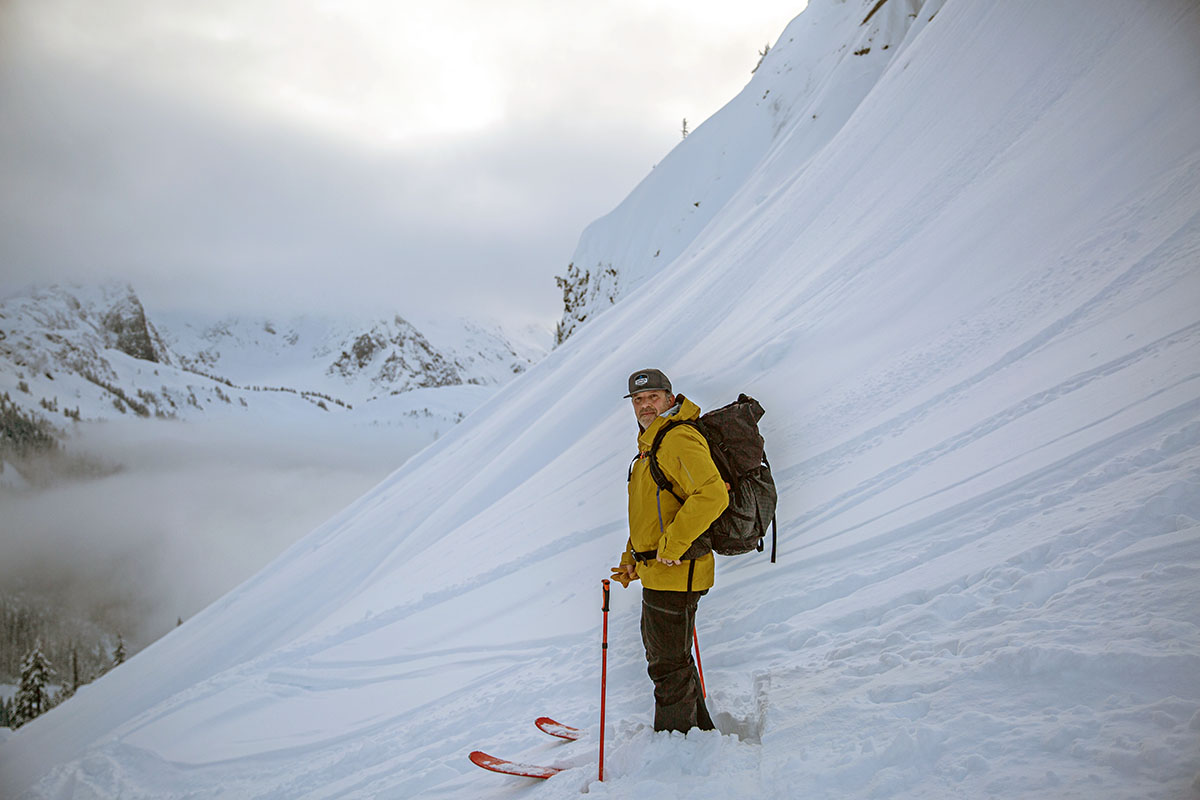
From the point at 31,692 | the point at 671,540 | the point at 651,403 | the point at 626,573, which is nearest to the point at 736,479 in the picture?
the point at 671,540

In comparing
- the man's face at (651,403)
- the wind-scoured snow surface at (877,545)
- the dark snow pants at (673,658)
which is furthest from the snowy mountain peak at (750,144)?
the dark snow pants at (673,658)

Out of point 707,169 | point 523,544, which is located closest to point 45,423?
point 707,169

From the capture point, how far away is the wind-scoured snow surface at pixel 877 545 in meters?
2.97

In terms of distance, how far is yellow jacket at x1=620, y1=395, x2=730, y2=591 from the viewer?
3.00 meters

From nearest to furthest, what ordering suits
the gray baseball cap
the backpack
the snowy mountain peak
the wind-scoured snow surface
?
the wind-scoured snow surface < the backpack < the gray baseball cap < the snowy mountain peak

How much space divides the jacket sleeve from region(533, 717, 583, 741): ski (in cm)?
202

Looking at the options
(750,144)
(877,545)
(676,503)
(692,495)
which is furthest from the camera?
(750,144)

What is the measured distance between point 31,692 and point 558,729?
50.0 meters

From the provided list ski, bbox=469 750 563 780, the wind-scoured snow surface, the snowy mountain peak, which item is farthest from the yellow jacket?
the snowy mountain peak

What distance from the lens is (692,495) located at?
3.01m

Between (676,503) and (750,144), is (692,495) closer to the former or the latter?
(676,503)

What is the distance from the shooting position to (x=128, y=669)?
12.5 meters

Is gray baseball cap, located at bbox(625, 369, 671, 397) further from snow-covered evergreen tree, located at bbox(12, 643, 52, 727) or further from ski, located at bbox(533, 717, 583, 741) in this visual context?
snow-covered evergreen tree, located at bbox(12, 643, 52, 727)

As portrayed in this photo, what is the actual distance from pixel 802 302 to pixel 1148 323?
4868mm
